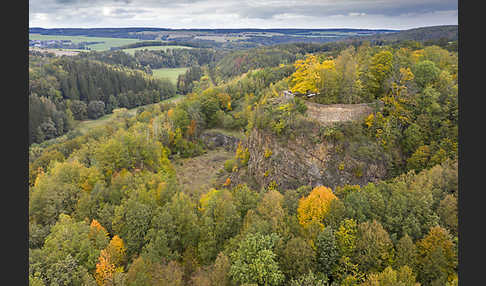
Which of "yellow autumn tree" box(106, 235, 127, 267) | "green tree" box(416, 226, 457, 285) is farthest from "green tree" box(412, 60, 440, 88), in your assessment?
"yellow autumn tree" box(106, 235, 127, 267)

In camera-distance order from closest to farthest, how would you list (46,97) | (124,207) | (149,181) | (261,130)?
(124,207) → (149,181) → (261,130) → (46,97)

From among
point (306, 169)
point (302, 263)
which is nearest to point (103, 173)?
point (306, 169)

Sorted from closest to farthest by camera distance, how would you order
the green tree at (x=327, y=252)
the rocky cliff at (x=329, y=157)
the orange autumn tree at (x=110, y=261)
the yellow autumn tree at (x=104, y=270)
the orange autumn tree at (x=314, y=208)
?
the green tree at (x=327, y=252)
the yellow autumn tree at (x=104, y=270)
the orange autumn tree at (x=110, y=261)
the orange autumn tree at (x=314, y=208)
the rocky cliff at (x=329, y=157)

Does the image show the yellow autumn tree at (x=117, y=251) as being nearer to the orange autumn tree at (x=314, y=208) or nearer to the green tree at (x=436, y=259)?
the orange autumn tree at (x=314, y=208)

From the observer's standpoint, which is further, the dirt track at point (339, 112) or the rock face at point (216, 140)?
the rock face at point (216, 140)

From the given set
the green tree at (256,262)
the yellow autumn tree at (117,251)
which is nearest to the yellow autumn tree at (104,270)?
the yellow autumn tree at (117,251)

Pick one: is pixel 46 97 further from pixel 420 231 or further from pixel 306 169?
pixel 420 231
